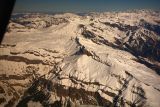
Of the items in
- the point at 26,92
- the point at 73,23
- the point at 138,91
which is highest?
the point at 73,23

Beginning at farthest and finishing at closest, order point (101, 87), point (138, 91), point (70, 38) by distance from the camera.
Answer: point (70, 38), point (101, 87), point (138, 91)

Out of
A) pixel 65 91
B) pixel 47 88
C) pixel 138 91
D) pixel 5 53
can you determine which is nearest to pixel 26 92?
pixel 47 88

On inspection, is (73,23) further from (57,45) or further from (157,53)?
(157,53)

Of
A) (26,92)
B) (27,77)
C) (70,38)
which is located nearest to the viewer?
(26,92)

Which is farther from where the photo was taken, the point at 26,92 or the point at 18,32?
the point at 18,32

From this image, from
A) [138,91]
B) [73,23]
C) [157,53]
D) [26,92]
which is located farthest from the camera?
[73,23]

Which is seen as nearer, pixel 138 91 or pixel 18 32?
pixel 138 91

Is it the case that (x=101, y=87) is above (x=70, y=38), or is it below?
below

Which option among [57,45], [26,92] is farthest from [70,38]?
[26,92]

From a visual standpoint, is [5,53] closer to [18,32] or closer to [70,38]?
[18,32]
